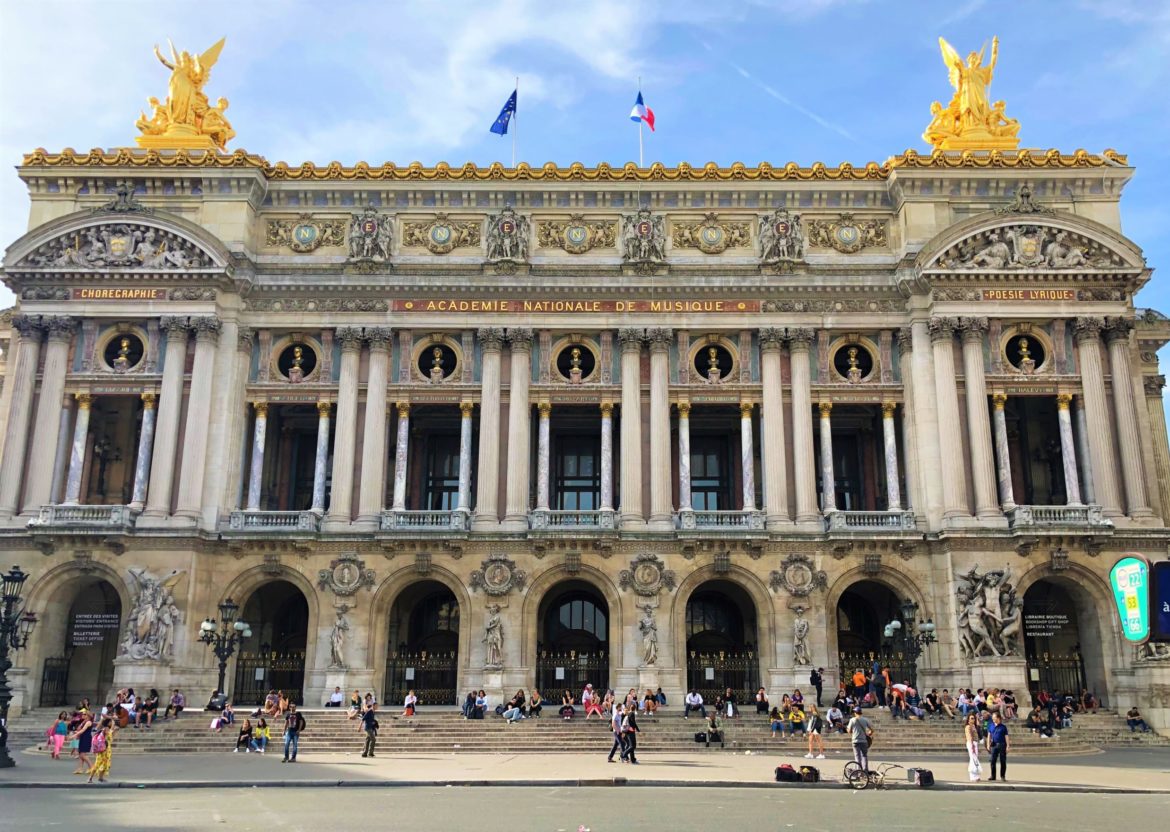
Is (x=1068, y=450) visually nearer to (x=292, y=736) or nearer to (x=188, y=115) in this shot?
(x=292, y=736)

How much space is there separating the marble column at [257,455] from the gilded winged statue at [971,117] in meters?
32.5

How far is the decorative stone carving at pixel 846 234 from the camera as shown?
1873 inches

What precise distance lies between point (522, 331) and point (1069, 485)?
2341 cm

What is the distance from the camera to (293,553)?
4397cm

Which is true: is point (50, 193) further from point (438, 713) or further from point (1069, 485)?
point (1069, 485)

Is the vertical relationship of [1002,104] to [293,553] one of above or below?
above

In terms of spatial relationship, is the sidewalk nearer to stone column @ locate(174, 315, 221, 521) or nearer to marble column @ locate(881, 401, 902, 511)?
stone column @ locate(174, 315, 221, 521)

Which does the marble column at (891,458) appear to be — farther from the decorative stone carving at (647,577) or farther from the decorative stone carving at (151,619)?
the decorative stone carving at (151,619)

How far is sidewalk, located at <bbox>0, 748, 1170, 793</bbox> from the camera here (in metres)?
25.1

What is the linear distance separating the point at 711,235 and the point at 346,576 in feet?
70.1

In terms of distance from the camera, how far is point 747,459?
1797 inches

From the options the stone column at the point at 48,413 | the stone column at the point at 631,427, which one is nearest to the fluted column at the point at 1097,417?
the stone column at the point at 631,427

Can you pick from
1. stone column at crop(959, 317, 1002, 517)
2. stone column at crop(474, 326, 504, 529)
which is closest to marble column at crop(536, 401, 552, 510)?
stone column at crop(474, 326, 504, 529)

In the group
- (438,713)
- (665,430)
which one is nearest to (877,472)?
(665,430)
